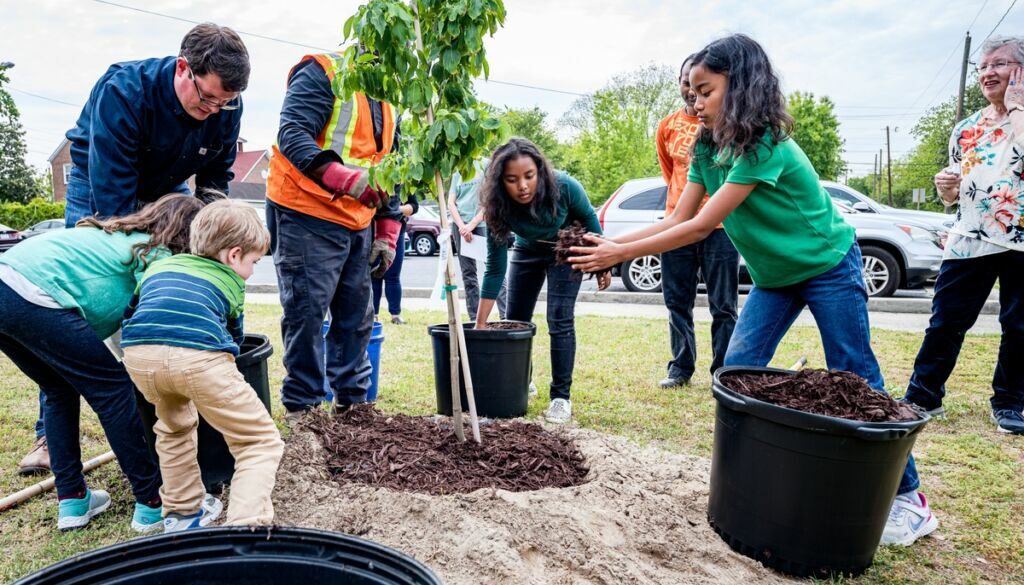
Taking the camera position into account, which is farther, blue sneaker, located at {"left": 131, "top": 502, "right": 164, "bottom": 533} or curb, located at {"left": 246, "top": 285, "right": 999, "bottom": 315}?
curb, located at {"left": 246, "top": 285, "right": 999, "bottom": 315}

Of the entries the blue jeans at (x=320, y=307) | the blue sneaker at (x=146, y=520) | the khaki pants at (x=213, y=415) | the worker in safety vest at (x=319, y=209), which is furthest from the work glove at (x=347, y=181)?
the blue sneaker at (x=146, y=520)

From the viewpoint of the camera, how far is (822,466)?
2008 millimetres

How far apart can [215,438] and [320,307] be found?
0.74 m

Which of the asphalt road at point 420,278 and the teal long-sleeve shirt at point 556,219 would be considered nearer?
the teal long-sleeve shirt at point 556,219

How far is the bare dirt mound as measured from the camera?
201 cm

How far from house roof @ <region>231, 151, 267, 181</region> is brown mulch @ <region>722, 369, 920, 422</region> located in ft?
174

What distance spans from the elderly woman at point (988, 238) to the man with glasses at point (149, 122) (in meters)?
3.64

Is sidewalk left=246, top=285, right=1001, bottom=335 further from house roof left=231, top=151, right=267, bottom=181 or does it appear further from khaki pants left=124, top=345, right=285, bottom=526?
house roof left=231, top=151, right=267, bottom=181

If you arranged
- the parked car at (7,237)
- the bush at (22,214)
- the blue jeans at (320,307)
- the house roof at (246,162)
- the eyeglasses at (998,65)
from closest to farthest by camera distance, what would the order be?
the blue jeans at (320,307), the eyeglasses at (998,65), the parked car at (7,237), the bush at (22,214), the house roof at (246,162)

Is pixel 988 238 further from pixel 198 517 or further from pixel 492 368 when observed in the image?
pixel 198 517

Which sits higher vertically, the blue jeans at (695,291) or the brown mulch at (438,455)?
the blue jeans at (695,291)

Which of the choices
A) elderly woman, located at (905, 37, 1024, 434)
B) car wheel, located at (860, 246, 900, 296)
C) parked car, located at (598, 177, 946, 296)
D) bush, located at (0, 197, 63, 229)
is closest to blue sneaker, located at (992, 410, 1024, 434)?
elderly woman, located at (905, 37, 1024, 434)

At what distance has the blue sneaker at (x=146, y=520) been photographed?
2.41m

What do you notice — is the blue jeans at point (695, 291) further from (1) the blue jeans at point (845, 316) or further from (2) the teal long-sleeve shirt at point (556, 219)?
(1) the blue jeans at point (845, 316)
